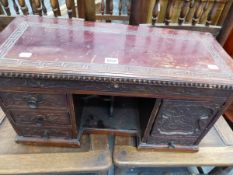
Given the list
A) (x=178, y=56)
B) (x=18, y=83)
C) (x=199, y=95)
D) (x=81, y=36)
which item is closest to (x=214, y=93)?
(x=199, y=95)

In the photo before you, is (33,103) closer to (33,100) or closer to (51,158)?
(33,100)

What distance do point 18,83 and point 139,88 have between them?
392 mm

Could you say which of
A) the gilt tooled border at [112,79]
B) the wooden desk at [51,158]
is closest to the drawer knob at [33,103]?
the gilt tooled border at [112,79]

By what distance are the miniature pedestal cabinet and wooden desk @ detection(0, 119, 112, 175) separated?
0.04 meters

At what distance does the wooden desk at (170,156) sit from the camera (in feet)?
2.65

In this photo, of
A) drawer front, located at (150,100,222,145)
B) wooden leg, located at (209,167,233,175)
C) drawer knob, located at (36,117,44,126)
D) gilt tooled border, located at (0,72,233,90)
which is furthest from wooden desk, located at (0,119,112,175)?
wooden leg, located at (209,167,233,175)

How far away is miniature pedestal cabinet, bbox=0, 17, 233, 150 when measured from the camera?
58 centimetres

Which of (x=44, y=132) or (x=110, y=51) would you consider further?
(x=44, y=132)

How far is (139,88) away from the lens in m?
0.61

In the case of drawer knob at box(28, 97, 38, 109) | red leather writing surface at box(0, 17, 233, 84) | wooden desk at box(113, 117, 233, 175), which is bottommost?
A: wooden desk at box(113, 117, 233, 175)

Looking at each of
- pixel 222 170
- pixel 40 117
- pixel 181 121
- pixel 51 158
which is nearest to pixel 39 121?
pixel 40 117

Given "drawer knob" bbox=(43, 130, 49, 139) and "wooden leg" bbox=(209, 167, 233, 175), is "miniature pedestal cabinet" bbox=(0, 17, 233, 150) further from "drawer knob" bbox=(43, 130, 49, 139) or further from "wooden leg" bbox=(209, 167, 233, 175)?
"wooden leg" bbox=(209, 167, 233, 175)

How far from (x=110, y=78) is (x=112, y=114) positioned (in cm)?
38

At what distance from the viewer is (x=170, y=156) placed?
837 mm
